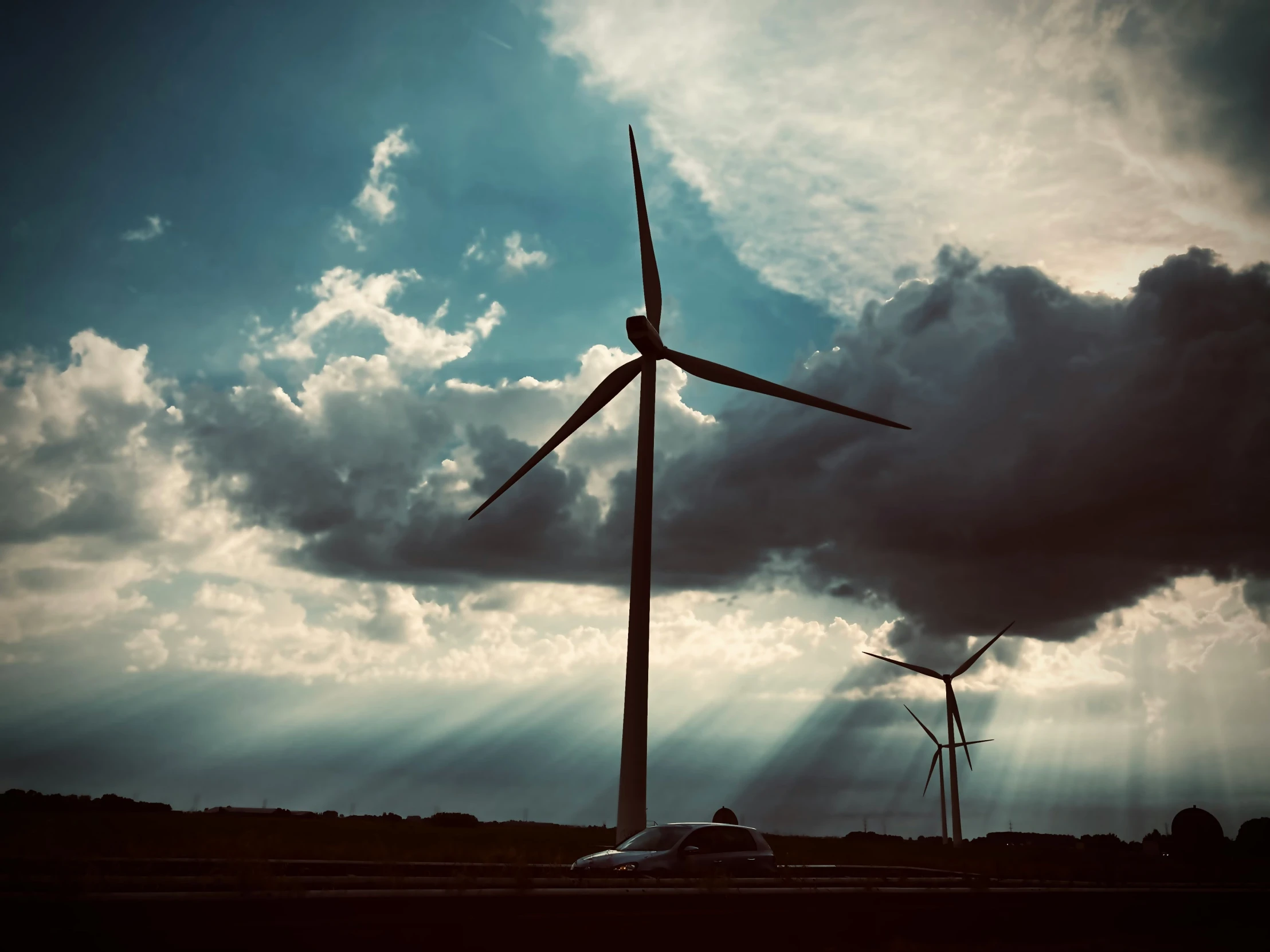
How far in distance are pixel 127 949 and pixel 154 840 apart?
1491 inches

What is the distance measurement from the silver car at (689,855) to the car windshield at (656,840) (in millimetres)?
18

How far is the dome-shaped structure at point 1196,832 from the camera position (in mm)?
122625

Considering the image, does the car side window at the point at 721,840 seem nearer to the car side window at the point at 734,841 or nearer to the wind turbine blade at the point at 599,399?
the car side window at the point at 734,841

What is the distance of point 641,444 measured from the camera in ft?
141

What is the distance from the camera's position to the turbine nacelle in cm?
4450

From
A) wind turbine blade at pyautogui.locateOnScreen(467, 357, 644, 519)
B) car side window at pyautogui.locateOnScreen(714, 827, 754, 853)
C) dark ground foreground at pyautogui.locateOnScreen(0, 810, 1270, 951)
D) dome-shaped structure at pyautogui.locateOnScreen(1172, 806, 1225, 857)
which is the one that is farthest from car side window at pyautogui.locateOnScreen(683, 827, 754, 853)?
dome-shaped structure at pyautogui.locateOnScreen(1172, 806, 1225, 857)

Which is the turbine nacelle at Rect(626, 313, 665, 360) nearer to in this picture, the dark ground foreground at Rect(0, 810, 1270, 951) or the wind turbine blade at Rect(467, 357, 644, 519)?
the wind turbine blade at Rect(467, 357, 644, 519)

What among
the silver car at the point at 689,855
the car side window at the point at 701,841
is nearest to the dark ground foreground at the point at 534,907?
the silver car at the point at 689,855

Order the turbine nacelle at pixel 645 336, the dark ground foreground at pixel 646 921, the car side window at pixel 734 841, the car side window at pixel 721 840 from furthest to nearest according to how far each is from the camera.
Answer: the turbine nacelle at pixel 645 336 → the car side window at pixel 734 841 → the car side window at pixel 721 840 → the dark ground foreground at pixel 646 921

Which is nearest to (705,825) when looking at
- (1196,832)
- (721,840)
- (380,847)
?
(721,840)

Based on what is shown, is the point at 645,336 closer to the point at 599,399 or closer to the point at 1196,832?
the point at 599,399

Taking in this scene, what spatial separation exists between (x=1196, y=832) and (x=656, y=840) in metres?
129

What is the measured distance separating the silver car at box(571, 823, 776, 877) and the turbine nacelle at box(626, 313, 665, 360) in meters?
24.4

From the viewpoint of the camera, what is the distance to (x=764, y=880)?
22.5 meters
